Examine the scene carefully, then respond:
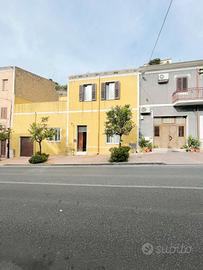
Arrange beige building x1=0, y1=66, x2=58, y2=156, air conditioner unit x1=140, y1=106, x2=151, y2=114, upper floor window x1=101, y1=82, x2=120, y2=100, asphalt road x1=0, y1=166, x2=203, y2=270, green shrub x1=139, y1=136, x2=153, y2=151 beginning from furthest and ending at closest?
beige building x1=0, y1=66, x2=58, y2=156, upper floor window x1=101, y1=82, x2=120, y2=100, air conditioner unit x1=140, y1=106, x2=151, y2=114, green shrub x1=139, y1=136, x2=153, y2=151, asphalt road x1=0, y1=166, x2=203, y2=270

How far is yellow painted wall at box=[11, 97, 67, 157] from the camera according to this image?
29.5 m

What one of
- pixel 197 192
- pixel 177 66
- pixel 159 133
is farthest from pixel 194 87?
pixel 197 192

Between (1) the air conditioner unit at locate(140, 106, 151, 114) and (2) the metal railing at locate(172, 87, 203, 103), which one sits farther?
(1) the air conditioner unit at locate(140, 106, 151, 114)

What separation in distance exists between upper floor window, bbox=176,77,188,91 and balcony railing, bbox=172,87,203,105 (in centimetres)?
31

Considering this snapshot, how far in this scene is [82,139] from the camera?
28.9m

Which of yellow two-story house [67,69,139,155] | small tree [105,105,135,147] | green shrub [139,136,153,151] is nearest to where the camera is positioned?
small tree [105,105,135,147]

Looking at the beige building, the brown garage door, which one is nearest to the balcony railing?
the brown garage door

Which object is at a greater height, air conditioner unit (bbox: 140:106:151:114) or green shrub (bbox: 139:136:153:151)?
air conditioner unit (bbox: 140:106:151:114)

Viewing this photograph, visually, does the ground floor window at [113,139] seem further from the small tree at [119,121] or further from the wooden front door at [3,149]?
the wooden front door at [3,149]

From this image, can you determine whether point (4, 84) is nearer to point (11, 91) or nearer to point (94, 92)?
point (11, 91)

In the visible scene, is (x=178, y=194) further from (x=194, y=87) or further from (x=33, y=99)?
(x=33, y=99)

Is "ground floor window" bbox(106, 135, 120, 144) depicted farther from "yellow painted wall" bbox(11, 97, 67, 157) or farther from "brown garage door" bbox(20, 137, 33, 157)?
"brown garage door" bbox(20, 137, 33, 157)

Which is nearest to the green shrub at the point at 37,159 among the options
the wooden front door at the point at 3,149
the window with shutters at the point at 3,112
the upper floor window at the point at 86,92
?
the upper floor window at the point at 86,92

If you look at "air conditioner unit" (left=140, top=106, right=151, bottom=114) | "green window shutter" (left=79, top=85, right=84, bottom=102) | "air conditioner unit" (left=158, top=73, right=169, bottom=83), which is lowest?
"air conditioner unit" (left=140, top=106, right=151, bottom=114)
